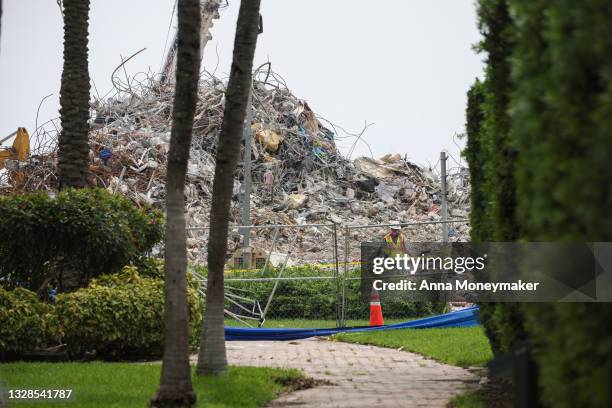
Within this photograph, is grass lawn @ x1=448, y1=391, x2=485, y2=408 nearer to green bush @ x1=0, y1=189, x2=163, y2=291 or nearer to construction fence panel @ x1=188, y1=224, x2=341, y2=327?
green bush @ x1=0, y1=189, x2=163, y2=291

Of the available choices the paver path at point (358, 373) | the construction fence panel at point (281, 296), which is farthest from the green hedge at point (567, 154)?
the construction fence panel at point (281, 296)

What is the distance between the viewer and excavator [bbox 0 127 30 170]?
32.4 m

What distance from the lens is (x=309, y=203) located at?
37.9 meters

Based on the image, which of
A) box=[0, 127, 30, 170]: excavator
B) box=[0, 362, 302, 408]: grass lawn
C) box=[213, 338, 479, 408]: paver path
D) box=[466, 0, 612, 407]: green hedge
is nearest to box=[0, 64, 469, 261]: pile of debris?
box=[0, 127, 30, 170]: excavator

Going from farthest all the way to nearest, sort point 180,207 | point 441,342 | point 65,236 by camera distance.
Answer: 1. point 441,342
2. point 65,236
3. point 180,207

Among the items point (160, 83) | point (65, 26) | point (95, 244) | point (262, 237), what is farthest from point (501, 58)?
point (160, 83)

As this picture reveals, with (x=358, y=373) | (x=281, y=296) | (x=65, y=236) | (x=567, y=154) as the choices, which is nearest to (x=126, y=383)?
(x=358, y=373)

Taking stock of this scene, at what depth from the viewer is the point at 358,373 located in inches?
450

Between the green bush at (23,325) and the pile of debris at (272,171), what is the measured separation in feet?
65.6

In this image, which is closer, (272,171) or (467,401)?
(467,401)

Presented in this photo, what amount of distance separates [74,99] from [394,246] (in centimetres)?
853

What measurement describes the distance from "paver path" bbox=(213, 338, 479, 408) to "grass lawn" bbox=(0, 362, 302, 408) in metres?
0.39

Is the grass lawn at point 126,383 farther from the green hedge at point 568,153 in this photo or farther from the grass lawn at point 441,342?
the green hedge at point 568,153

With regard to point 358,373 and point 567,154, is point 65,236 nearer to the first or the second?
point 358,373
